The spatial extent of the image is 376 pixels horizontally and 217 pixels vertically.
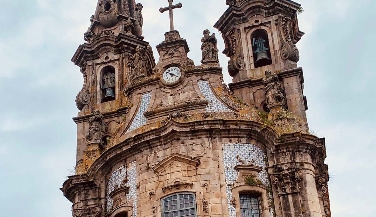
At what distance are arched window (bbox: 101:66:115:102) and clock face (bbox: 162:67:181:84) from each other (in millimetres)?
3739

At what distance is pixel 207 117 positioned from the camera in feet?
73.4

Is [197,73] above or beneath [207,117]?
above

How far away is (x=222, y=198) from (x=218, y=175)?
2.59 feet

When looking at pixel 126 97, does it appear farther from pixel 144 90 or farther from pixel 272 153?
pixel 272 153

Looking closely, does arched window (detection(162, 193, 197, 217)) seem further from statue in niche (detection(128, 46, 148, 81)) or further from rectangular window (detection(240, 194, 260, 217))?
statue in niche (detection(128, 46, 148, 81))

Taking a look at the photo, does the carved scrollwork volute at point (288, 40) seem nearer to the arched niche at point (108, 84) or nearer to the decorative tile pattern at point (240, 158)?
the decorative tile pattern at point (240, 158)

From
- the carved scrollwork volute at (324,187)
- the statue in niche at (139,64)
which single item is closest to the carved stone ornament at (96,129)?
the statue in niche at (139,64)

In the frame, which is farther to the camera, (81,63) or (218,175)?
(81,63)

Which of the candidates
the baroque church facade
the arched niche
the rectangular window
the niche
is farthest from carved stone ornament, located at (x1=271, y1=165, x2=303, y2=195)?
the arched niche

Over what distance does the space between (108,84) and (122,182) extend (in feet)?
19.9

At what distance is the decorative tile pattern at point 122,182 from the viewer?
22203mm

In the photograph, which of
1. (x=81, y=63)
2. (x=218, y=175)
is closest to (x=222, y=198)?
(x=218, y=175)

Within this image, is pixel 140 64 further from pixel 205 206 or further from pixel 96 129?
pixel 205 206

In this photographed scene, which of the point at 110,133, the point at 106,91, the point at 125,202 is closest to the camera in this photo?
the point at 125,202
